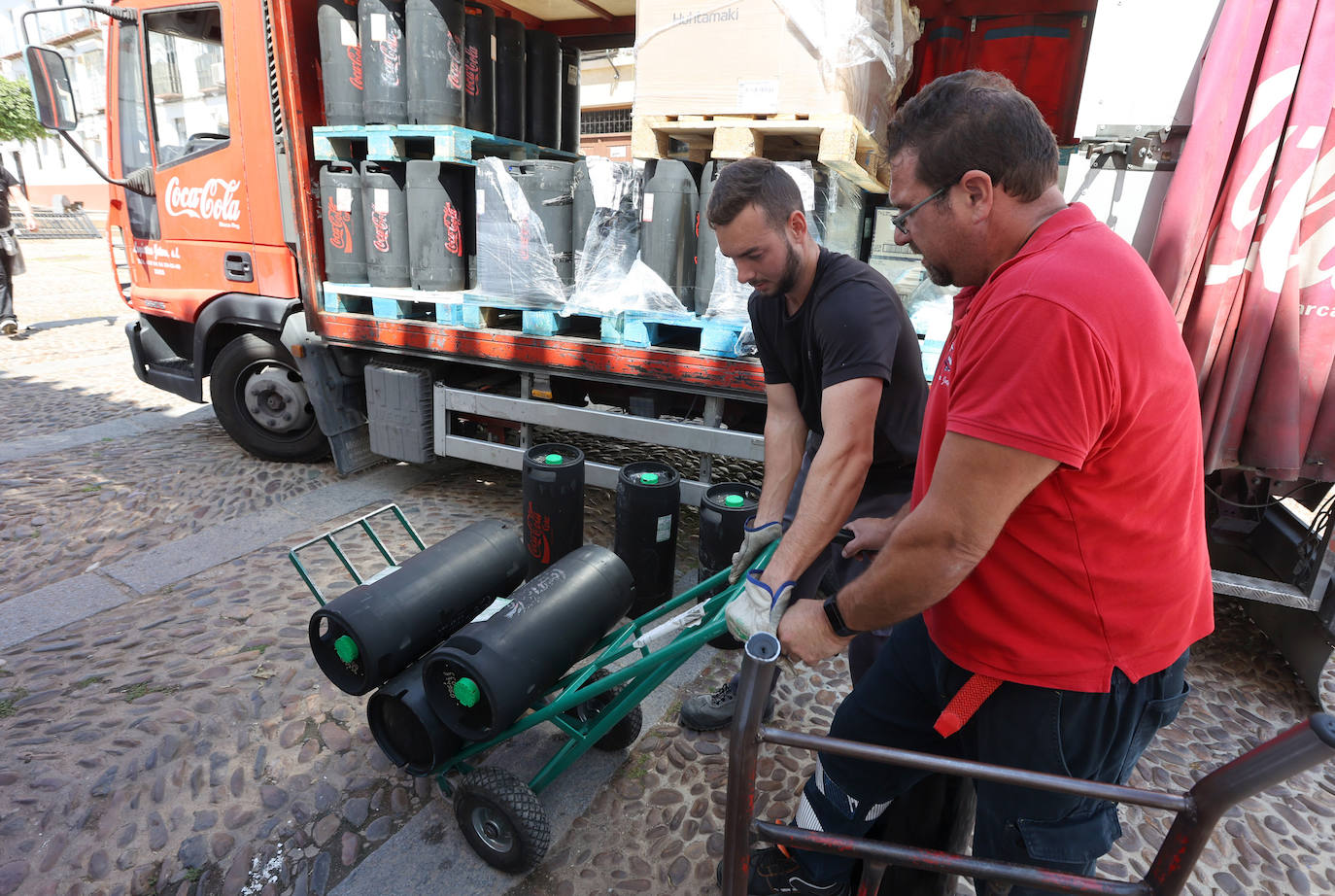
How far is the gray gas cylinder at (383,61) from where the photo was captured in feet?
13.6

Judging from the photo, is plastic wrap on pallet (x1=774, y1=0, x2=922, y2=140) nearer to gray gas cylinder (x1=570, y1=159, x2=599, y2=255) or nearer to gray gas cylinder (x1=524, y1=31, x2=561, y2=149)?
gray gas cylinder (x1=570, y1=159, x2=599, y2=255)

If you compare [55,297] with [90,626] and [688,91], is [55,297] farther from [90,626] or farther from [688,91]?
[688,91]

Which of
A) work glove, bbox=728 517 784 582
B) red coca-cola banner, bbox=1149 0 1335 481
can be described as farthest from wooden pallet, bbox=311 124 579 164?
red coca-cola banner, bbox=1149 0 1335 481

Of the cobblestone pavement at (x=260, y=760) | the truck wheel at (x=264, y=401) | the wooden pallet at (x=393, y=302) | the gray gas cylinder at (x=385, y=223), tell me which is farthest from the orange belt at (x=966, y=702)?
the truck wheel at (x=264, y=401)

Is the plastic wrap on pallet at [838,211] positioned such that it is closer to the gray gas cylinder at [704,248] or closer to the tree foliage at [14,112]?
the gray gas cylinder at [704,248]

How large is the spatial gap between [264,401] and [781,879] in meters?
4.89

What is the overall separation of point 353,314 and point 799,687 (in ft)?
11.8

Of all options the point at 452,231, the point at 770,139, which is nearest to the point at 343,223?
the point at 452,231

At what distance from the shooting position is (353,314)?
15.2 feet

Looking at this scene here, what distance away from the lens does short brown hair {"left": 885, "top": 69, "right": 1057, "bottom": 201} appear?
4.14 ft

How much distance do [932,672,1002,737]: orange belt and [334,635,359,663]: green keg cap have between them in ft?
5.76

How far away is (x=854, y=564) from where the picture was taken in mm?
2340

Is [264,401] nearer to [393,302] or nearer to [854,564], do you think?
[393,302]

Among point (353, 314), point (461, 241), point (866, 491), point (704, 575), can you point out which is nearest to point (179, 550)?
point (353, 314)
